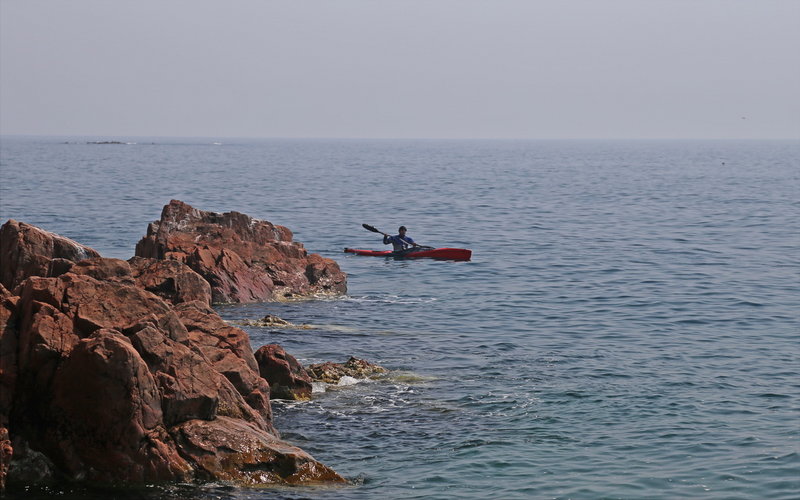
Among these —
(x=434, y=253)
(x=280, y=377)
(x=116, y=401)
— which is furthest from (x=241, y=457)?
(x=434, y=253)

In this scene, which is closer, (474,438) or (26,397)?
(26,397)

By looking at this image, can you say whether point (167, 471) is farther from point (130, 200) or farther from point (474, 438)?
point (130, 200)

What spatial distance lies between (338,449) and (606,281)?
24.8m

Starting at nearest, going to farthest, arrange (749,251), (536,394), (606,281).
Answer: (536,394)
(606,281)
(749,251)

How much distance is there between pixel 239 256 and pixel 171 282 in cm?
1046

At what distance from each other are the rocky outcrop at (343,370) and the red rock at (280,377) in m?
1.24

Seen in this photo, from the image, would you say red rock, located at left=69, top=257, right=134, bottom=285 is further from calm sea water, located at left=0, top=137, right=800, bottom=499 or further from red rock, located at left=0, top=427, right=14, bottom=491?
red rock, located at left=0, top=427, right=14, bottom=491

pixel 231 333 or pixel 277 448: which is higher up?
pixel 231 333

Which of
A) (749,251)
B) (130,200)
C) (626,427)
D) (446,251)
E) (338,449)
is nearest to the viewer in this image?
(338,449)

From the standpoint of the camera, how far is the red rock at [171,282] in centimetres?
2802

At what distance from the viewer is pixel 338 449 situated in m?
19.9

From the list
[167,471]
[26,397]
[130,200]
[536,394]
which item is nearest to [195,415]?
[167,471]

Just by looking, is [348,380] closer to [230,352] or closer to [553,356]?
[230,352]

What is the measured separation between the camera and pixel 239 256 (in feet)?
127
